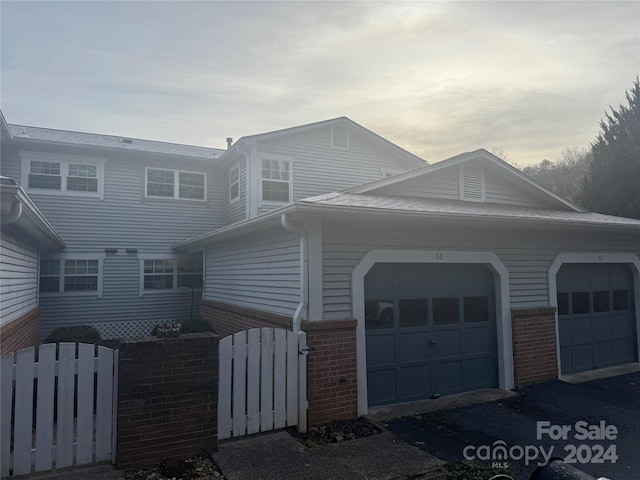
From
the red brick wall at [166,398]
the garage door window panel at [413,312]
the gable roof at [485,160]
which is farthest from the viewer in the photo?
the gable roof at [485,160]

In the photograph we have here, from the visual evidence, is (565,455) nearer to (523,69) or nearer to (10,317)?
(523,69)

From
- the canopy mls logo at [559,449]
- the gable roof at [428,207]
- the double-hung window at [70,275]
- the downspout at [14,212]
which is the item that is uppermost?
the gable roof at [428,207]

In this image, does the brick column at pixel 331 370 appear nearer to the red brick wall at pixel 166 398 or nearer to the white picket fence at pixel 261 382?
the white picket fence at pixel 261 382

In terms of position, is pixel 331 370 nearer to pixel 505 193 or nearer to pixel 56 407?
pixel 56 407

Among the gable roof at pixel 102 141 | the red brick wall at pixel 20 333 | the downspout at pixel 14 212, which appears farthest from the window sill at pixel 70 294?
the downspout at pixel 14 212

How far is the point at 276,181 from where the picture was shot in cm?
1413

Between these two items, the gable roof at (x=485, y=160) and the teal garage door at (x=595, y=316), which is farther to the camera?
the teal garage door at (x=595, y=316)

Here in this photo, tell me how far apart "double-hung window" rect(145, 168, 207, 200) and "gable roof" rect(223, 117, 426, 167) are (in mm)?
1703

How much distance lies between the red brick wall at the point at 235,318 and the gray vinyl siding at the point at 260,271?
145mm

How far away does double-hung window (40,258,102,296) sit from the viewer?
13.4m

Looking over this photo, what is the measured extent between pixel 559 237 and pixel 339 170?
8241 millimetres

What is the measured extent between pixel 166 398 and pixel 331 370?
244cm

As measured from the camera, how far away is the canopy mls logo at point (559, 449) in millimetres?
5133

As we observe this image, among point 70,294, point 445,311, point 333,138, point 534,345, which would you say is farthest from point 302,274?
point 70,294
